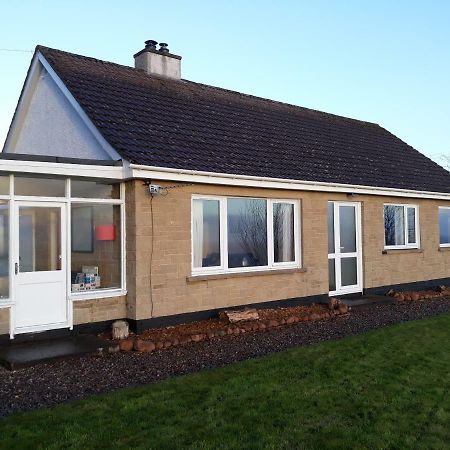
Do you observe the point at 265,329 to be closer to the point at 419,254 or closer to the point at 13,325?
the point at 13,325

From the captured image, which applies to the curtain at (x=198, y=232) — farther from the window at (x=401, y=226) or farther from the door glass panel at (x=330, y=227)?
the window at (x=401, y=226)

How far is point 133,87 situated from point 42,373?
27.1 feet

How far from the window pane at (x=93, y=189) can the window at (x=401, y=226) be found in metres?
8.58

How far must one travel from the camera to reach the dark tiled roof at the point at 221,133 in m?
10.7

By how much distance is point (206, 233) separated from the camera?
1084 centimetres

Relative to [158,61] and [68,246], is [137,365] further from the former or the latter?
[158,61]

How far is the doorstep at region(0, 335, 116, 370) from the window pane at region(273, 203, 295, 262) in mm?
4961

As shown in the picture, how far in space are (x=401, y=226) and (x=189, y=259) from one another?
8.12 meters

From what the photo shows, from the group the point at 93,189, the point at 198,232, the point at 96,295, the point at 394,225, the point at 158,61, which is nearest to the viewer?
the point at 96,295

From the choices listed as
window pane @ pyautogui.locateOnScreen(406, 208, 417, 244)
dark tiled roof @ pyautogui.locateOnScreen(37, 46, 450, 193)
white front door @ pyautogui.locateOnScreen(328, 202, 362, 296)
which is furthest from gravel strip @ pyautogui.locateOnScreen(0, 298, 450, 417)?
window pane @ pyautogui.locateOnScreen(406, 208, 417, 244)

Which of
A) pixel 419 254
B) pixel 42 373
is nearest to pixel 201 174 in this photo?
pixel 42 373

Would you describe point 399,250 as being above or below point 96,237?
below

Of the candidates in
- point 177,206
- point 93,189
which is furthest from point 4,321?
point 177,206

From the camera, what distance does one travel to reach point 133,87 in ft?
43.1
